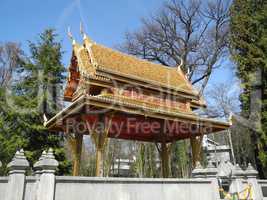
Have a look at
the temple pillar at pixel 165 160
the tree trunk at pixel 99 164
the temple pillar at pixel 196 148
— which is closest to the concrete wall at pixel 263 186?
the temple pillar at pixel 196 148

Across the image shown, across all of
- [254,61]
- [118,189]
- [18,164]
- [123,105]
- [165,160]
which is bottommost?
[118,189]

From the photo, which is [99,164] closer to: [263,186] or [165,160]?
[165,160]

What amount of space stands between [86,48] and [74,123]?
12.0ft

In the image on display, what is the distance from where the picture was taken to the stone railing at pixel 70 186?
5641 millimetres

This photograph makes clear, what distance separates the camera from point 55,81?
16016 mm

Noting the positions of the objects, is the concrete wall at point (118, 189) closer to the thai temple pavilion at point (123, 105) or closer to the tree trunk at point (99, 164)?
the tree trunk at point (99, 164)

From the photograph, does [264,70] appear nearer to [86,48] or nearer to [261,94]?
[261,94]

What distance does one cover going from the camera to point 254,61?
14.2 metres

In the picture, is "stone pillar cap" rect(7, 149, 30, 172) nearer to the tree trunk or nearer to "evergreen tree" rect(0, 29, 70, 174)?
the tree trunk

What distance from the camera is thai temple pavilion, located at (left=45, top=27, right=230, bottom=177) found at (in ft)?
32.8

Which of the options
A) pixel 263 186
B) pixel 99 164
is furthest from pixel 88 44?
pixel 263 186

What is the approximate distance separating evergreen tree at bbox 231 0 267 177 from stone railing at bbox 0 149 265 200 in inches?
303

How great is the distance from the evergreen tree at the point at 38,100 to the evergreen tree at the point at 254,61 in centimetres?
985

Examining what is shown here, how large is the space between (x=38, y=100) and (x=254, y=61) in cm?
1159
